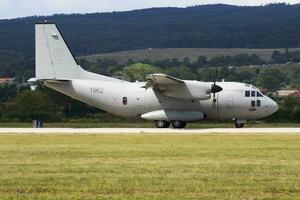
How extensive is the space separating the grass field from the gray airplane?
48.7ft

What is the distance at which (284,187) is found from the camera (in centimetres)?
1834

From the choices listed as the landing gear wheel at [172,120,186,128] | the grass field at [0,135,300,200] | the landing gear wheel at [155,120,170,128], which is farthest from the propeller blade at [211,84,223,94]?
the grass field at [0,135,300,200]

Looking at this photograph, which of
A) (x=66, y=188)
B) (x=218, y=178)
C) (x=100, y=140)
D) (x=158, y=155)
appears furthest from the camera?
(x=100, y=140)

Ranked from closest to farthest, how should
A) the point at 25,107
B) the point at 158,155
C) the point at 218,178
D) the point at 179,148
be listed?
the point at 218,178 → the point at 158,155 → the point at 179,148 → the point at 25,107

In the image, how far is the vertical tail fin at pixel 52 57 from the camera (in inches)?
1927

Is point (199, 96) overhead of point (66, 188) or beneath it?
overhead

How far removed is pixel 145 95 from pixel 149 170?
27.4m

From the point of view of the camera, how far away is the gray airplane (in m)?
48.4

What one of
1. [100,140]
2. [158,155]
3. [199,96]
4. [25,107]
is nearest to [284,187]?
[158,155]

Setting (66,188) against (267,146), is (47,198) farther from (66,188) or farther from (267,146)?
(267,146)

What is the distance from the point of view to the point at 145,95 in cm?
4891

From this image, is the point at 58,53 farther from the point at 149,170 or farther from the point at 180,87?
the point at 149,170

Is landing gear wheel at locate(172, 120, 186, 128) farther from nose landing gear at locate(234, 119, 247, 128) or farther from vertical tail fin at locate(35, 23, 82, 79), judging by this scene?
vertical tail fin at locate(35, 23, 82, 79)

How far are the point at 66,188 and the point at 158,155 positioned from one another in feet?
27.4
